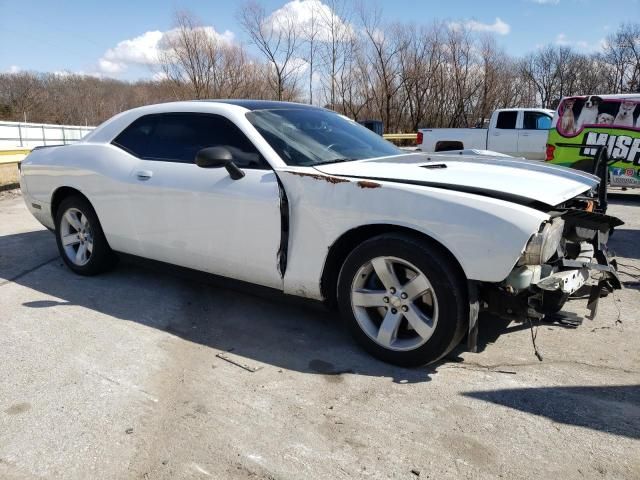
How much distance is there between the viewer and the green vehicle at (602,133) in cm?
877

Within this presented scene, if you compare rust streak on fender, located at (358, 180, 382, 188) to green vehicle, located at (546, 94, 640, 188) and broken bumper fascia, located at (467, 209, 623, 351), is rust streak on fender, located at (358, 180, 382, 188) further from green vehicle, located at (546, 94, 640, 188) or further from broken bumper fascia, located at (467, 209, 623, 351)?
green vehicle, located at (546, 94, 640, 188)

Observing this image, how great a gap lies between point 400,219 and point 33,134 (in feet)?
126

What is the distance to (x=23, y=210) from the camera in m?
8.30

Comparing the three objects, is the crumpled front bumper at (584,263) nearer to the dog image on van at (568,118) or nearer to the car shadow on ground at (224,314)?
the car shadow on ground at (224,314)

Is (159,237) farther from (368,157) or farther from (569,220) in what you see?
(569,220)

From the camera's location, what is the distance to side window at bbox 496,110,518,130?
14.5 m

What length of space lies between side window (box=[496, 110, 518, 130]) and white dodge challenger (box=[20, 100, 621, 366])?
451 inches

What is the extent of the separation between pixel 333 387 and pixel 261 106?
222cm

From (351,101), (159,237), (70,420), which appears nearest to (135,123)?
(159,237)

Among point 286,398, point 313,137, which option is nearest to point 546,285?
point 286,398

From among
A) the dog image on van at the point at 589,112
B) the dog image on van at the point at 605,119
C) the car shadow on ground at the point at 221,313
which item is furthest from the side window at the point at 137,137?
the dog image on van at the point at 605,119

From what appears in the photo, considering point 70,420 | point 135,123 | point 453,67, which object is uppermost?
point 453,67

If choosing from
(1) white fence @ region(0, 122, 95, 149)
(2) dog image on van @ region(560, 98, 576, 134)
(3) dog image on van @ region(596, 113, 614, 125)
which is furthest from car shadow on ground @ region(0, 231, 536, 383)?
(1) white fence @ region(0, 122, 95, 149)

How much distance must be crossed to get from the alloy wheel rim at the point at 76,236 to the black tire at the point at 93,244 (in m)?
0.03
